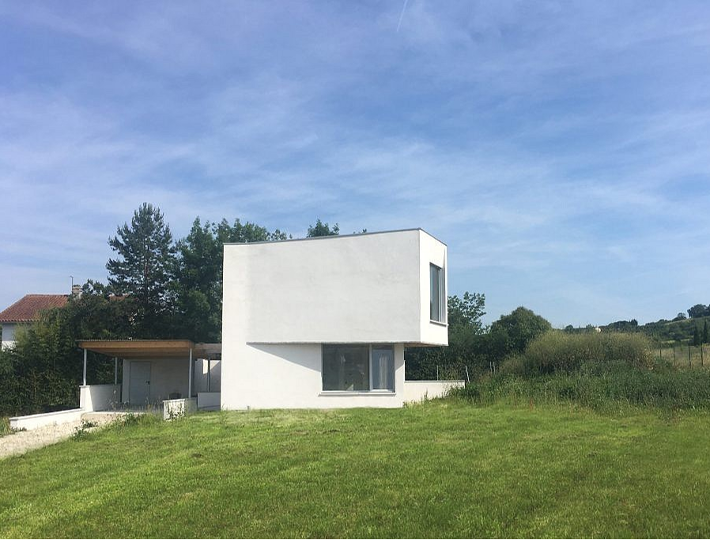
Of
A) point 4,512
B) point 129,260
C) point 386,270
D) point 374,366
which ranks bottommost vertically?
point 4,512

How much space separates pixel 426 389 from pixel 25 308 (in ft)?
113

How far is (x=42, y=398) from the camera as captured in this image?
2745 cm

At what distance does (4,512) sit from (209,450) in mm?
4423

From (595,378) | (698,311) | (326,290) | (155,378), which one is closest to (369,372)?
(326,290)

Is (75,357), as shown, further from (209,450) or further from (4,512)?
(4,512)

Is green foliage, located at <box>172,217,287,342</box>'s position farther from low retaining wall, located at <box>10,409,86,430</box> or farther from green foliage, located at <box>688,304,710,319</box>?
green foliage, located at <box>688,304,710,319</box>

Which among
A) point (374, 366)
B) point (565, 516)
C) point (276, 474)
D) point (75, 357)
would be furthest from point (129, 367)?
point (565, 516)

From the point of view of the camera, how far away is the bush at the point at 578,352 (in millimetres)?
24062

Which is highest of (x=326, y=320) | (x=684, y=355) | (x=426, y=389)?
(x=326, y=320)

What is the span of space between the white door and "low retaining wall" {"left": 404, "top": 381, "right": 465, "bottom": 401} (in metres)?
11.4

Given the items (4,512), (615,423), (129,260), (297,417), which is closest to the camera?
(4,512)

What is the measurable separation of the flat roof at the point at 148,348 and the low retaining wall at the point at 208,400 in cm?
171

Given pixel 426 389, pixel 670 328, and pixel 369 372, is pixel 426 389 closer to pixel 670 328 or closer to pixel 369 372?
pixel 369 372

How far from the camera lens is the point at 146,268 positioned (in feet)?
119
